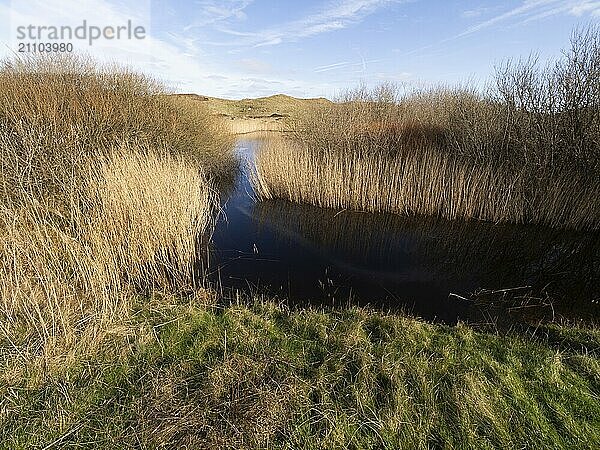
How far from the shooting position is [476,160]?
1025cm

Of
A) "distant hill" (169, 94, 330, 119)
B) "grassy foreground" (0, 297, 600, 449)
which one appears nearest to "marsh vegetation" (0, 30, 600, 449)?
"grassy foreground" (0, 297, 600, 449)

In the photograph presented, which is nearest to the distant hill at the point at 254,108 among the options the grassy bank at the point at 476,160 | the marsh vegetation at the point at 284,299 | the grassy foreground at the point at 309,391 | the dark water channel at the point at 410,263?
the grassy bank at the point at 476,160

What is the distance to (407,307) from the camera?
545 cm

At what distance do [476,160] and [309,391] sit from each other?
370 inches

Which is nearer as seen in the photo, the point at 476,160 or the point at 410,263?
the point at 410,263

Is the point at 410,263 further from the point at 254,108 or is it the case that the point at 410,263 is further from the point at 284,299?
the point at 254,108

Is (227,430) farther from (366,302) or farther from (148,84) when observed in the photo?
(148,84)

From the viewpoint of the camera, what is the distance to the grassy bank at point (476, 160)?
8.66 m

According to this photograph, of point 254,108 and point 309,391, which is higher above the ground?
point 254,108

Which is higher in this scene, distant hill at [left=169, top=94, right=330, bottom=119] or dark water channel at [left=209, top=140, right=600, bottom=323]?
distant hill at [left=169, top=94, right=330, bottom=119]

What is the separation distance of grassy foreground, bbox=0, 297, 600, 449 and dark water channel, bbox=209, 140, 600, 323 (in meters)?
1.59

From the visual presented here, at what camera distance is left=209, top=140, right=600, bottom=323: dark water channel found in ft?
18.6

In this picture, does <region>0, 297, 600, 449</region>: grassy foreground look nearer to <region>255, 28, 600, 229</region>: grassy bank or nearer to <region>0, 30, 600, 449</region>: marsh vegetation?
<region>0, 30, 600, 449</region>: marsh vegetation

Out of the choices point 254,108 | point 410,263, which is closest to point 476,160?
point 410,263
